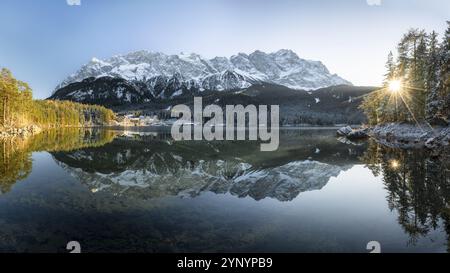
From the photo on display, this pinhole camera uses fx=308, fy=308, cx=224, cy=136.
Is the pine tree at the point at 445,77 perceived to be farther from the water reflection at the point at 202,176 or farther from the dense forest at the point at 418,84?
the water reflection at the point at 202,176

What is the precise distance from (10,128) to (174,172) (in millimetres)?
78436

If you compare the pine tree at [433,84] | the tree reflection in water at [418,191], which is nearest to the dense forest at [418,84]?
the pine tree at [433,84]

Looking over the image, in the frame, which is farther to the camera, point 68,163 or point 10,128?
point 10,128

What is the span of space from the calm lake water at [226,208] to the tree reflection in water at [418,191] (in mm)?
54

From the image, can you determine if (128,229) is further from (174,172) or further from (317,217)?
(174,172)

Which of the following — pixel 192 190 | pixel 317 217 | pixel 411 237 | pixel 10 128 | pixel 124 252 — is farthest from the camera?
pixel 10 128

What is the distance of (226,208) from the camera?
16656 mm

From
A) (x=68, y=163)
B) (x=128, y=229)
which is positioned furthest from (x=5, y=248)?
(x=68, y=163)

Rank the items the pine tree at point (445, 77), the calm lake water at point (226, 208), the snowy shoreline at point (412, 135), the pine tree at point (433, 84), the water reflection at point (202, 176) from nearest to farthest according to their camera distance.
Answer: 1. the calm lake water at point (226, 208)
2. the water reflection at point (202, 176)
3. the snowy shoreline at point (412, 135)
4. the pine tree at point (445, 77)
5. the pine tree at point (433, 84)

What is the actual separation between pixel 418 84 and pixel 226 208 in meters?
60.7

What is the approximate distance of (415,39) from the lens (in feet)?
213

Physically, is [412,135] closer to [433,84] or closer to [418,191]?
[433,84]

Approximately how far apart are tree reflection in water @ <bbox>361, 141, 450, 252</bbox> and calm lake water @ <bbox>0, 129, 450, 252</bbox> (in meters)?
0.05

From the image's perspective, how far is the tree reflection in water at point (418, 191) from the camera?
13.7 meters
